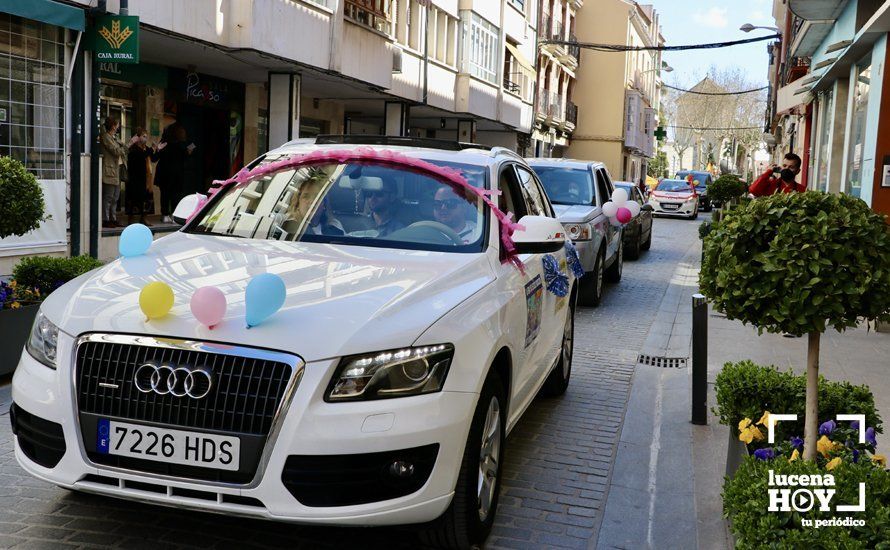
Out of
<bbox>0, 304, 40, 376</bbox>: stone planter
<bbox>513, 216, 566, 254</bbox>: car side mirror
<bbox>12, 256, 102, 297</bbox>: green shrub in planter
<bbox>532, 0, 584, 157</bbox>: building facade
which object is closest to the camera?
<bbox>513, 216, 566, 254</bbox>: car side mirror

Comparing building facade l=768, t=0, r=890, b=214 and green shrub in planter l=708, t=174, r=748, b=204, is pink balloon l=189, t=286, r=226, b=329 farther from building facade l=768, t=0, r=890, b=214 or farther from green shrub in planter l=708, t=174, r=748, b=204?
green shrub in planter l=708, t=174, r=748, b=204

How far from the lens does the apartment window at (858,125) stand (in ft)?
43.8

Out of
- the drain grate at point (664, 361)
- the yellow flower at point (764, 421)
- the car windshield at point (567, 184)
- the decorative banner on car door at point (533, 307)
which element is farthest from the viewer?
the car windshield at point (567, 184)

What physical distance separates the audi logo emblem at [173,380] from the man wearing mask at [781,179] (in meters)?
8.26

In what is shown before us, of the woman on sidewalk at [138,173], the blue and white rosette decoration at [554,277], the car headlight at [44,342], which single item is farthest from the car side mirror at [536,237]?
the woman on sidewalk at [138,173]

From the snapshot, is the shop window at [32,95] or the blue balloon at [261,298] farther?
the shop window at [32,95]

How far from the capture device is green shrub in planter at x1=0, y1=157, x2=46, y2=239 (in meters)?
7.13

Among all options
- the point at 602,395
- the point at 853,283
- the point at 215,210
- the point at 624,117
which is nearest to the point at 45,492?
the point at 215,210

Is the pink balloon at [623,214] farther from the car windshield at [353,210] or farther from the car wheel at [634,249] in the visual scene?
the car wheel at [634,249]

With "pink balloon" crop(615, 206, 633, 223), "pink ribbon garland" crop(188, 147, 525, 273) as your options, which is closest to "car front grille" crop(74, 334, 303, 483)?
"pink ribbon garland" crop(188, 147, 525, 273)

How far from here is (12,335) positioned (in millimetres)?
6719

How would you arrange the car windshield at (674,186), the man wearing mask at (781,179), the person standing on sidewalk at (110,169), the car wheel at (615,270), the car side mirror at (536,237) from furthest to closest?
the car windshield at (674,186), the person standing on sidewalk at (110,169), the car wheel at (615,270), the man wearing mask at (781,179), the car side mirror at (536,237)

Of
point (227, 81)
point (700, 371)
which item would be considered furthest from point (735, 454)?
point (227, 81)

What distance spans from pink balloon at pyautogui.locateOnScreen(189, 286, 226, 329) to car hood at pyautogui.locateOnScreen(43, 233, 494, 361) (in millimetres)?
36
